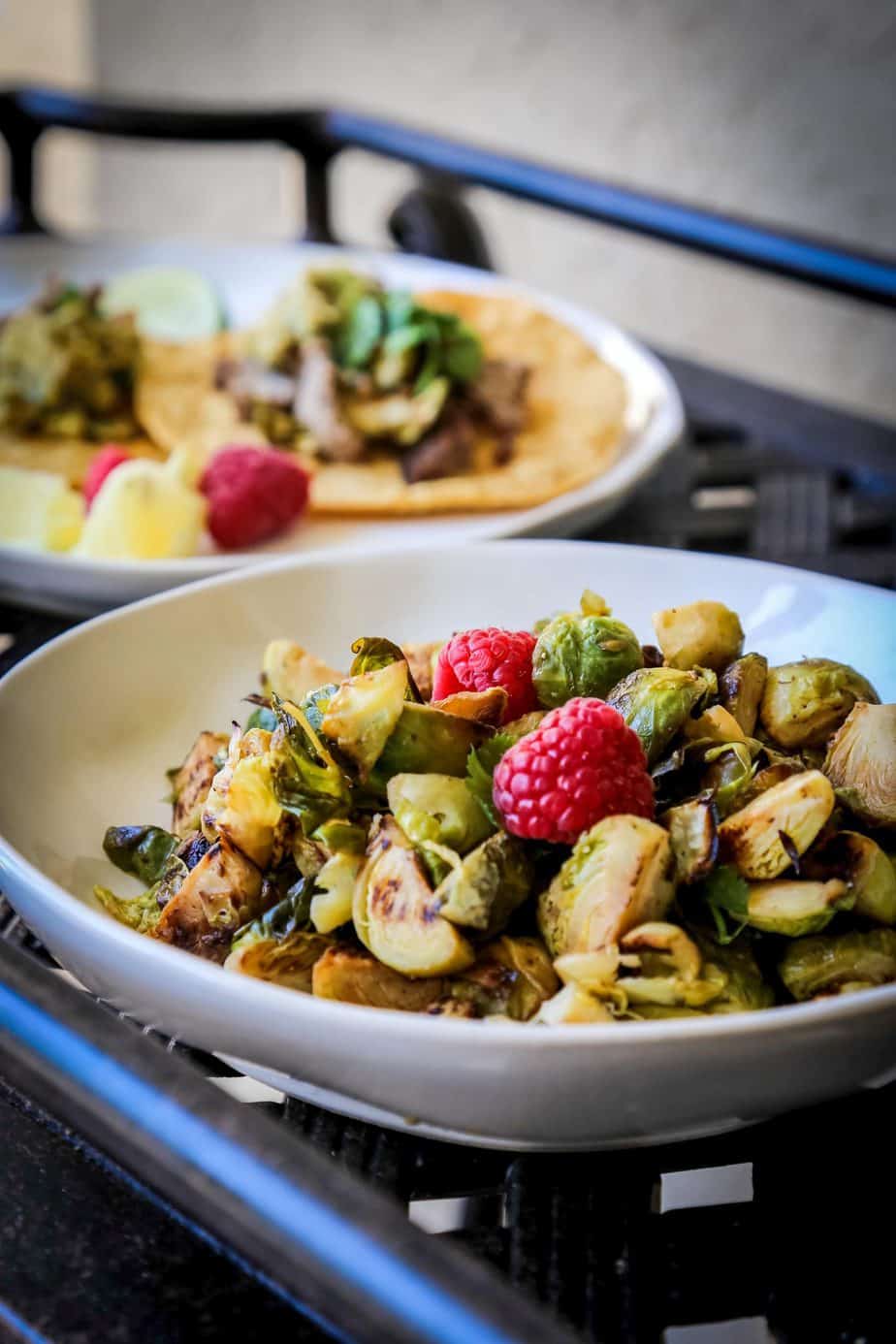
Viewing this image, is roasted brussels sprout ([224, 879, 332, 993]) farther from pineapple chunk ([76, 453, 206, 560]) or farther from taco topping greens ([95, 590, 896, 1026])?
pineapple chunk ([76, 453, 206, 560])

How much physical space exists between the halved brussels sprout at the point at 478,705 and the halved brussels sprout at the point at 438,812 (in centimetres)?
6

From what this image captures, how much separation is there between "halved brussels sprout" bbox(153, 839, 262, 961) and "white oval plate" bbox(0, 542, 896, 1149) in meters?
0.05

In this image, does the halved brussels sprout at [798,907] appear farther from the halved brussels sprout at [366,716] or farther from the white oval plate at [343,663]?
the halved brussels sprout at [366,716]

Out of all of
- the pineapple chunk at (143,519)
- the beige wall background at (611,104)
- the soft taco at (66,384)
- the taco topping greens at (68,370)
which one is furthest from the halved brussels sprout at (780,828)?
the beige wall background at (611,104)

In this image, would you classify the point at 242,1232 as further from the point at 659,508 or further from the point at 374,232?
the point at 374,232

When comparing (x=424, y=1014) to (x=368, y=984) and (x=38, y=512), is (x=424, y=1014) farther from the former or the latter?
(x=38, y=512)

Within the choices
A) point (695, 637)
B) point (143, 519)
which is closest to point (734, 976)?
point (695, 637)

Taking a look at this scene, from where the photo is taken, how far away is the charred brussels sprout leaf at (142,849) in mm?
793

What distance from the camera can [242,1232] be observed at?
1.63 ft

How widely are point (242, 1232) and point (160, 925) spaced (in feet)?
0.71

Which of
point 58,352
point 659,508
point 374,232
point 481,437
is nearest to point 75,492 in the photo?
point 58,352

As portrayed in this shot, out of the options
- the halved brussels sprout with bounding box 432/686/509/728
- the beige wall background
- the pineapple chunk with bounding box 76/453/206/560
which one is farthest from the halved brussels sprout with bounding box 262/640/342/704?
the beige wall background

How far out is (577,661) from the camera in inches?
29.3

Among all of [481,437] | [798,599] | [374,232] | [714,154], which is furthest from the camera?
[374,232]
